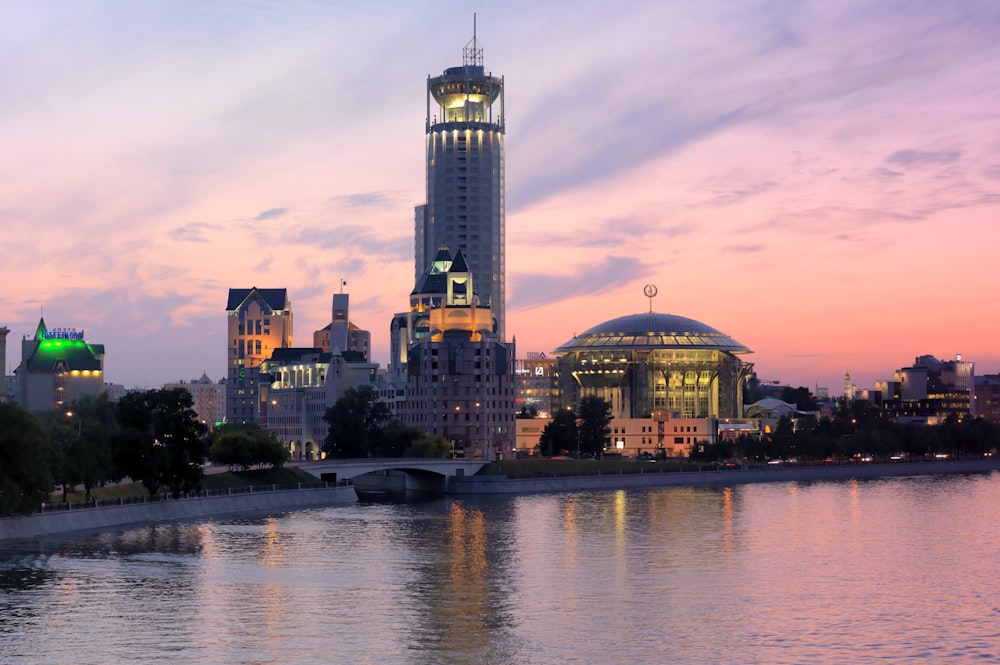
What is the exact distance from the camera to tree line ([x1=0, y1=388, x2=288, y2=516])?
109 meters

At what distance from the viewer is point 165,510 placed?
456ft

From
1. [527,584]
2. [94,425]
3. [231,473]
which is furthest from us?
[231,473]

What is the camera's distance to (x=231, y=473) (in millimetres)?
172625

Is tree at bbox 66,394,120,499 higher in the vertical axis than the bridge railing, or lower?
higher

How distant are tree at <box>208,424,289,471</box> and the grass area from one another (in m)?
1.39

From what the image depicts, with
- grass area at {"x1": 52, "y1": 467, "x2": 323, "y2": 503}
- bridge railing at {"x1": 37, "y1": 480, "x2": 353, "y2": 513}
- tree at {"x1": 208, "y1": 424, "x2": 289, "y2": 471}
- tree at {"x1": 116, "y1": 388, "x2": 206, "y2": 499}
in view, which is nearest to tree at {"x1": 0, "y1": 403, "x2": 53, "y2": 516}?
bridge railing at {"x1": 37, "y1": 480, "x2": 353, "y2": 513}

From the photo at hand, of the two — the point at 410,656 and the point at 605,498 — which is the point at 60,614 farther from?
the point at 605,498

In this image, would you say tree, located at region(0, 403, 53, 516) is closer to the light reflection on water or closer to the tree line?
the tree line

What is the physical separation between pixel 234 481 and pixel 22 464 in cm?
6095

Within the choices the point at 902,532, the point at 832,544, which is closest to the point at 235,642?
the point at 832,544

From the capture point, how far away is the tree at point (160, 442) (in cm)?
13550

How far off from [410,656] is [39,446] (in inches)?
2057

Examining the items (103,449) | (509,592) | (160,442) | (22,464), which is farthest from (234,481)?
(509,592)

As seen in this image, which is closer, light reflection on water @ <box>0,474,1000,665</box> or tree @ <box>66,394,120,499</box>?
light reflection on water @ <box>0,474,1000,665</box>
